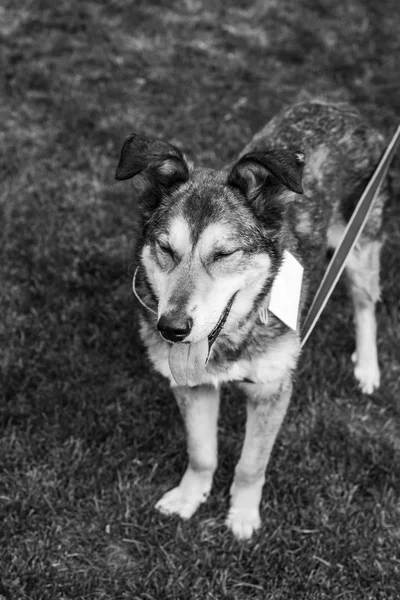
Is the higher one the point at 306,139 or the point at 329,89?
the point at 306,139

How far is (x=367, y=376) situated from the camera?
4656 millimetres

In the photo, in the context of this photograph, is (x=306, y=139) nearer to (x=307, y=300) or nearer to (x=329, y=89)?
(x=307, y=300)

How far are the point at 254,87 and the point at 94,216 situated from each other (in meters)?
2.75

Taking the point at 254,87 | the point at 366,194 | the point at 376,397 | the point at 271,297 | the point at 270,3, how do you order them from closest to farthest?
the point at 271,297
the point at 366,194
the point at 376,397
the point at 254,87
the point at 270,3

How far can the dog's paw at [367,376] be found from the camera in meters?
4.62

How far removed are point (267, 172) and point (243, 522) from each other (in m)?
1.89

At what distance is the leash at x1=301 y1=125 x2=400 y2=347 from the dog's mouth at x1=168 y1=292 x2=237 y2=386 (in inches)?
28.8

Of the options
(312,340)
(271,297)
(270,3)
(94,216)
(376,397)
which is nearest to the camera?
(271,297)

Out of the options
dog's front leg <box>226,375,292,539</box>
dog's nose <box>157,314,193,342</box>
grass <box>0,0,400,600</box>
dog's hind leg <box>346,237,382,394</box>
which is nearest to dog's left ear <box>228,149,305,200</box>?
dog's nose <box>157,314,193,342</box>

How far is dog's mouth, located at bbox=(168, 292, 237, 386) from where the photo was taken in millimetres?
3213

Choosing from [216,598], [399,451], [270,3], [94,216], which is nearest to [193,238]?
[216,598]

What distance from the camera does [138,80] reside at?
763cm

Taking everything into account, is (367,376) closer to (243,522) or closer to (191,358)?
(243,522)

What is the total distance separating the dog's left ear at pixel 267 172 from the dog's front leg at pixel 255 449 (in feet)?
3.24
